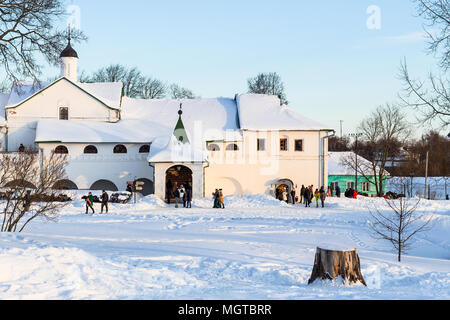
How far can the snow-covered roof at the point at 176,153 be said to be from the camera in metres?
32.5

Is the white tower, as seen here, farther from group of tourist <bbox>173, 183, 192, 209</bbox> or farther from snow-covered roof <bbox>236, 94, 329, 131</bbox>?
group of tourist <bbox>173, 183, 192, 209</bbox>

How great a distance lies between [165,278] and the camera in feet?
28.9

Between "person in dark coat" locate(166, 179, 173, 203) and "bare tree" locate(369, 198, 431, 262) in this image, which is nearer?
"bare tree" locate(369, 198, 431, 262)

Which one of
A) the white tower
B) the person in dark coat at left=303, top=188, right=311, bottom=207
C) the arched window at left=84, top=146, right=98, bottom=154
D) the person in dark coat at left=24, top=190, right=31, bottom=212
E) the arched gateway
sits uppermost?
the white tower

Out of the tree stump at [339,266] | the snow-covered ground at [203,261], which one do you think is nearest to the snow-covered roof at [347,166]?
the snow-covered ground at [203,261]

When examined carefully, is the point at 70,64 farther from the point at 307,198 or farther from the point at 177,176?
the point at 307,198

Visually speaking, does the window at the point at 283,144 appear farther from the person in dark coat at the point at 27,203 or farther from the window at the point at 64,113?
the person in dark coat at the point at 27,203

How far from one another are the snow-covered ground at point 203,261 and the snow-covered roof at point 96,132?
14933 millimetres

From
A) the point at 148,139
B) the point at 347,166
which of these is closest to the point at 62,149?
the point at 148,139

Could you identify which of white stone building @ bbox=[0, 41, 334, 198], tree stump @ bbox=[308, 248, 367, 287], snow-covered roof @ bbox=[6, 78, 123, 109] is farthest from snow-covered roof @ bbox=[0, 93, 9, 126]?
tree stump @ bbox=[308, 248, 367, 287]

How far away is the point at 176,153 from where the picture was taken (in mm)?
32812

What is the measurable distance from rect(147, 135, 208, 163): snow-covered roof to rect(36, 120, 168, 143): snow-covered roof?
9.47 ft

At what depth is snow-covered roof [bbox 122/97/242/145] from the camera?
37781mm
